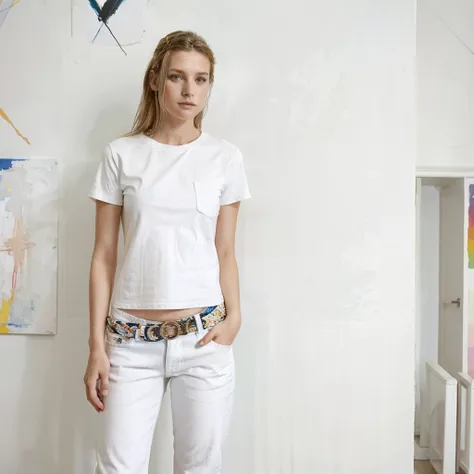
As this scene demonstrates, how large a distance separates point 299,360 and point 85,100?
1046 millimetres

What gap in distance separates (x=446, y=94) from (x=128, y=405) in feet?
5.55

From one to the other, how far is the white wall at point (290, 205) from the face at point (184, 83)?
0.31 meters

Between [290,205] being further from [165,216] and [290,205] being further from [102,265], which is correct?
[102,265]

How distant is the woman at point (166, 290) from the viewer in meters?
1.31

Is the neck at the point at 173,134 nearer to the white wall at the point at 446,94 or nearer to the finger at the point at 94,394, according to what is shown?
the finger at the point at 94,394

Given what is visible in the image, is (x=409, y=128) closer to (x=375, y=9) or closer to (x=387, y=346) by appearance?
(x=375, y=9)

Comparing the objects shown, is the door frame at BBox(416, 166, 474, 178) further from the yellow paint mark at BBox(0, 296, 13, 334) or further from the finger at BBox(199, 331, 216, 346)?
the yellow paint mark at BBox(0, 296, 13, 334)

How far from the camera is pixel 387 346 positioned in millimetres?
1698

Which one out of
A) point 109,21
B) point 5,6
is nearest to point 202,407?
point 109,21

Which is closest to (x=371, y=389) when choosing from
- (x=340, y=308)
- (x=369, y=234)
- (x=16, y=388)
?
(x=340, y=308)

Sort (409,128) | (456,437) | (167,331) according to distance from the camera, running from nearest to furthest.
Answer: (167,331)
(409,128)
(456,437)

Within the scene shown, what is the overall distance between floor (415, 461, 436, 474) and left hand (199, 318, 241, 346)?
4.59ft

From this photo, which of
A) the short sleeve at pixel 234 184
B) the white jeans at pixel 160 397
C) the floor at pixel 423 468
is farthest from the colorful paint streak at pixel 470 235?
the white jeans at pixel 160 397

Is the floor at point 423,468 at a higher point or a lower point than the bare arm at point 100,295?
lower
